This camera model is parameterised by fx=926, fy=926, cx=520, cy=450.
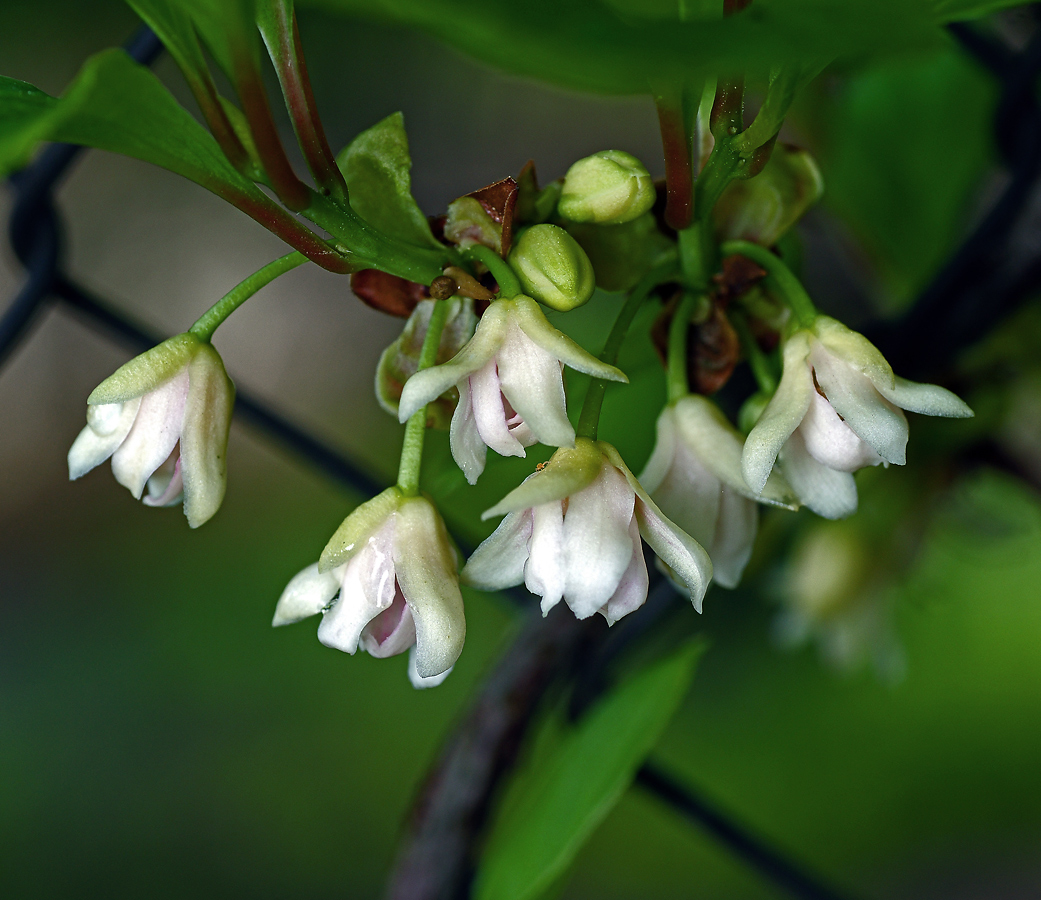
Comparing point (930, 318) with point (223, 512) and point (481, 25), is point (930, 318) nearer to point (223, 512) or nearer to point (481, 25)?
point (481, 25)

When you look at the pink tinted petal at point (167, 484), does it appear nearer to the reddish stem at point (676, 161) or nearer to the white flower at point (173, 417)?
the white flower at point (173, 417)

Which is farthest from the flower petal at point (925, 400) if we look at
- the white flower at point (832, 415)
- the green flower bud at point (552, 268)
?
the green flower bud at point (552, 268)

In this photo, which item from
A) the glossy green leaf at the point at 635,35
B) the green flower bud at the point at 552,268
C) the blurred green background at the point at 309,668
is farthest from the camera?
the blurred green background at the point at 309,668

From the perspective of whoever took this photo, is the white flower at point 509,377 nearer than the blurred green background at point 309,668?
Yes

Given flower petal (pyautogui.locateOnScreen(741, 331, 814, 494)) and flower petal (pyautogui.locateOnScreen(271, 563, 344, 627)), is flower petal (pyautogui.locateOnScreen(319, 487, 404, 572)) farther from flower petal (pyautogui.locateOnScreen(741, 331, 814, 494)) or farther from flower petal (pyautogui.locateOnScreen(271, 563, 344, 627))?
flower petal (pyautogui.locateOnScreen(741, 331, 814, 494))

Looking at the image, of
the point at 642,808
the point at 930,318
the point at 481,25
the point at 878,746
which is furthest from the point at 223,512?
the point at 481,25

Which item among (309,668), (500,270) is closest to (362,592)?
(500,270)

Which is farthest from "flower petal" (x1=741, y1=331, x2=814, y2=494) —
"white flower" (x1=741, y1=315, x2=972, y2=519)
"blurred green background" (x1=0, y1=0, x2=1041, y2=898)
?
"blurred green background" (x1=0, y1=0, x2=1041, y2=898)

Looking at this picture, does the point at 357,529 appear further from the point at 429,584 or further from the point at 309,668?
the point at 309,668
